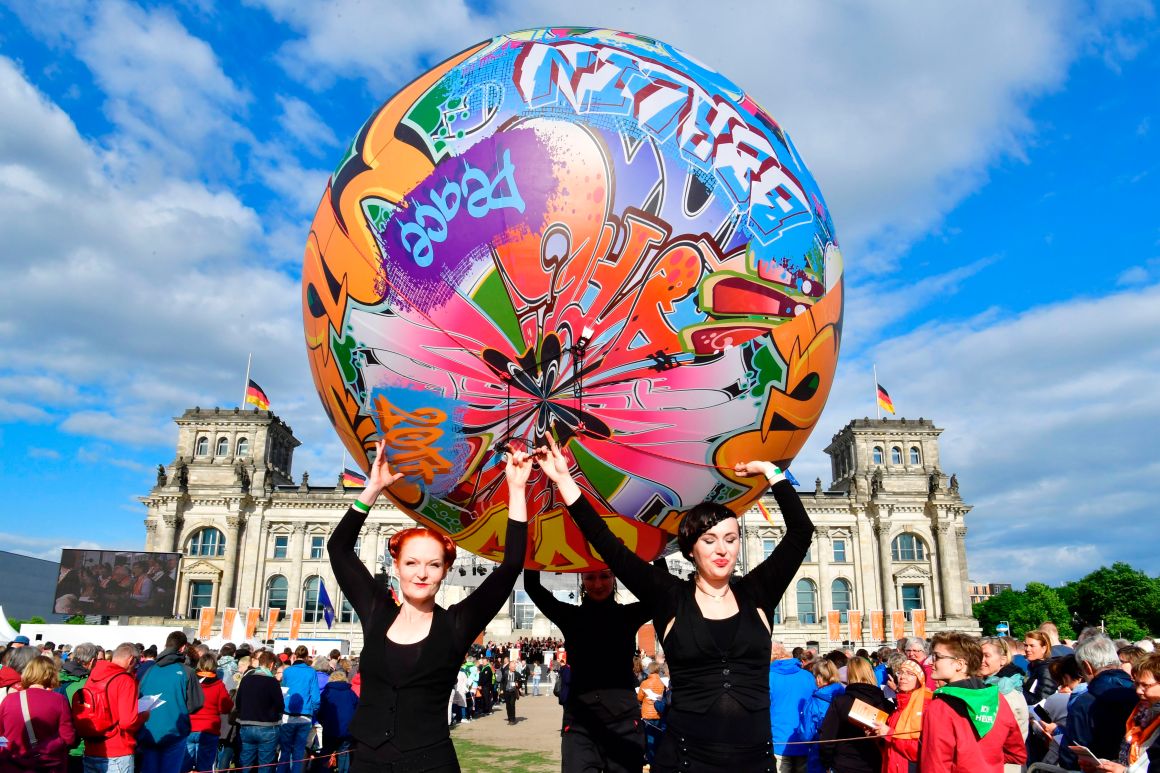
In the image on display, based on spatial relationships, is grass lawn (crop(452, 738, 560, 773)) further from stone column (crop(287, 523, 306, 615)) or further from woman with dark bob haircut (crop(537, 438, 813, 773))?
stone column (crop(287, 523, 306, 615))

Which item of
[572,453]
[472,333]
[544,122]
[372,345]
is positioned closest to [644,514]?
[572,453]

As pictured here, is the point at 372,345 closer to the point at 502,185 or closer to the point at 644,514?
the point at 502,185

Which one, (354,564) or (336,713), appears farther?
Answer: (336,713)

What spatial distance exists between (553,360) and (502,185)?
0.88 m

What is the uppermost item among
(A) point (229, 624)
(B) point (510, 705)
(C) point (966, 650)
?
(C) point (966, 650)

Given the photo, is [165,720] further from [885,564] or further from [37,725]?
[885,564]

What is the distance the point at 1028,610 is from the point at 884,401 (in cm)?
2810

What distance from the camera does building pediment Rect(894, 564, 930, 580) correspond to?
203ft

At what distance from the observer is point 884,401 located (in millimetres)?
62250

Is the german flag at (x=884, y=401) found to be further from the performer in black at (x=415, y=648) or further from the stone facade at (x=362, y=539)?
the performer in black at (x=415, y=648)

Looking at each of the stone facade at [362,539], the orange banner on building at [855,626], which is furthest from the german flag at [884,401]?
the orange banner on building at [855,626]

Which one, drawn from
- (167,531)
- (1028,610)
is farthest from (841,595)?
(167,531)

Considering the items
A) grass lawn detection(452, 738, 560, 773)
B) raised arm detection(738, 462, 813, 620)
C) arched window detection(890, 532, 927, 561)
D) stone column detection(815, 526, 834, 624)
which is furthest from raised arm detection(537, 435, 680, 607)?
arched window detection(890, 532, 927, 561)

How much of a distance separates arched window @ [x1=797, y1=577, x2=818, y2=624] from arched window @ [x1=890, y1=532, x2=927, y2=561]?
682 cm
